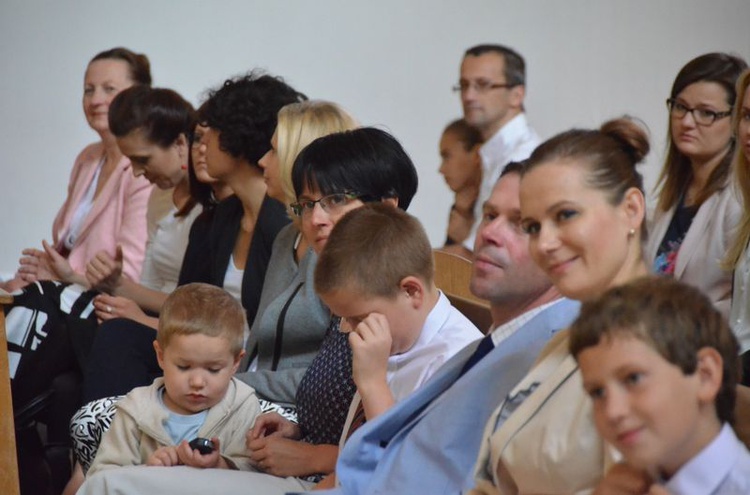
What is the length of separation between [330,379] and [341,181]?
0.41 metres

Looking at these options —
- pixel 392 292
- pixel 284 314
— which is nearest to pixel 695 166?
pixel 284 314

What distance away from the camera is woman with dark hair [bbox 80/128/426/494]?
89.3 inches

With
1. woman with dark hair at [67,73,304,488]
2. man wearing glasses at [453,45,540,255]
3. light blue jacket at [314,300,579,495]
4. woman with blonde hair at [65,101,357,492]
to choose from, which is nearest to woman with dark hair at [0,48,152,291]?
woman with dark hair at [67,73,304,488]

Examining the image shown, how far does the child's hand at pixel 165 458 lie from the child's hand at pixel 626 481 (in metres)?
1.13

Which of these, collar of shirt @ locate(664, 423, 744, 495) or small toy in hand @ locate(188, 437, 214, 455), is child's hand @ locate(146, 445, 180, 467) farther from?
collar of shirt @ locate(664, 423, 744, 495)

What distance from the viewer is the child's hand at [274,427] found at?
8.05 feet

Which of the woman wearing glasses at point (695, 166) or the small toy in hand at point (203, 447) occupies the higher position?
the woman wearing glasses at point (695, 166)

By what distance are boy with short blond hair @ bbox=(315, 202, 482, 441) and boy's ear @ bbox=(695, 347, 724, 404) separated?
73 cm

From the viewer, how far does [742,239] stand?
2723 mm

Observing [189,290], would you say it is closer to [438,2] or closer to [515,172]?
Result: [515,172]

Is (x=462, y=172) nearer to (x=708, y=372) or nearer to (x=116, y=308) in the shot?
(x=116, y=308)

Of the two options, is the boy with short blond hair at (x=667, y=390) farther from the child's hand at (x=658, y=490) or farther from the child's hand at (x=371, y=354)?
the child's hand at (x=371, y=354)

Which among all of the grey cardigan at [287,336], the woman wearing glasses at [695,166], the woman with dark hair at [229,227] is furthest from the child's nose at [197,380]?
the woman wearing glasses at [695,166]

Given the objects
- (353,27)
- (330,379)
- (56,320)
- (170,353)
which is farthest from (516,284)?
(353,27)
